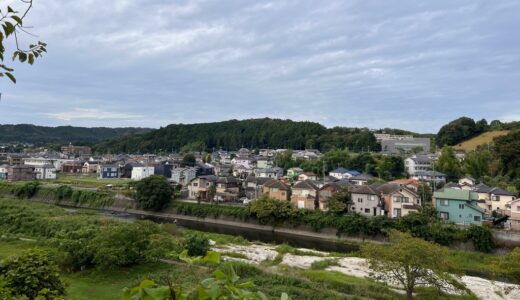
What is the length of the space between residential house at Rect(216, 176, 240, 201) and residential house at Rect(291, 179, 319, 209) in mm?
8749

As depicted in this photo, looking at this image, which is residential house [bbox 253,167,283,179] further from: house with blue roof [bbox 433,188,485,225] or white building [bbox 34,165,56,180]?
white building [bbox 34,165,56,180]

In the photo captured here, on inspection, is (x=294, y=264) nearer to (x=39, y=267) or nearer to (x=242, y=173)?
(x=39, y=267)

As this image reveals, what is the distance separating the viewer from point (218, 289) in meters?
1.46

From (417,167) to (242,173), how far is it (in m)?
26.6

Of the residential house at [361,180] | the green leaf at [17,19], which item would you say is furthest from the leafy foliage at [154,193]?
the green leaf at [17,19]

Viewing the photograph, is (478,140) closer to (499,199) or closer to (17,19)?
(499,199)

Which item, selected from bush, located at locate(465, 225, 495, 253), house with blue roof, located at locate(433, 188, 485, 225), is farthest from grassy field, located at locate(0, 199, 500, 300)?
house with blue roof, located at locate(433, 188, 485, 225)

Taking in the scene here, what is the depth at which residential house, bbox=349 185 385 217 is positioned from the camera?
3067cm

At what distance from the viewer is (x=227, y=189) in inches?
1619

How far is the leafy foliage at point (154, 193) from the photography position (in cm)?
3694

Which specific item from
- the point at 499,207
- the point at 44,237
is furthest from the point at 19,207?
the point at 499,207

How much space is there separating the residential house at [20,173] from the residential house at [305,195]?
1823 inches

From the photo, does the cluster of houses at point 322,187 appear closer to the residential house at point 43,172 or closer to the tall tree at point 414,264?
the residential house at point 43,172

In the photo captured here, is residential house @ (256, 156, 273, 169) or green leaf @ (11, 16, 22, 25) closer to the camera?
green leaf @ (11, 16, 22, 25)
